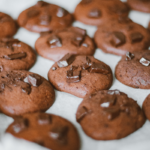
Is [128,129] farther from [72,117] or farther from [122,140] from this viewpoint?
[72,117]

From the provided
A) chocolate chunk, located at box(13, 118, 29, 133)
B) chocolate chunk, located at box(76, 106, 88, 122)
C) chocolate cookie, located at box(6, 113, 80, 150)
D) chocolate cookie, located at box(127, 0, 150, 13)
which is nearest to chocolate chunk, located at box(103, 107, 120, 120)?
chocolate chunk, located at box(76, 106, 88, 122)

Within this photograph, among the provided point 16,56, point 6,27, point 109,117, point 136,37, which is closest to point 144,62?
point 136,37

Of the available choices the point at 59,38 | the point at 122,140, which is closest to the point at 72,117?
the point at 122,140

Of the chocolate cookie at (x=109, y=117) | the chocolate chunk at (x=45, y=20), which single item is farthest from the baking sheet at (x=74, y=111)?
the chocolate chunk at (x=45, y=20)

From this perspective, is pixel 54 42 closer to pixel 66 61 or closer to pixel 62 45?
pixel 62 45

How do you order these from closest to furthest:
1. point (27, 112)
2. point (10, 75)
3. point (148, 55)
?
point (27, 112) → point (10, 75) → point (148, 55)
